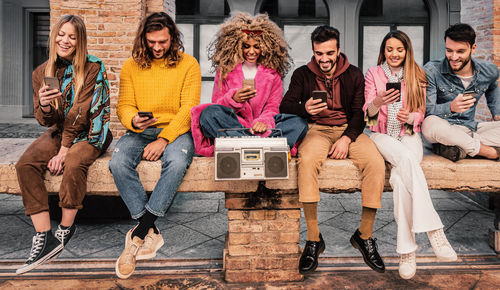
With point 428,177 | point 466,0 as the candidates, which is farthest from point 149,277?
point 466,0

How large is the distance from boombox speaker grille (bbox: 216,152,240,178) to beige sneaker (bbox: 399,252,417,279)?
4.18 feet

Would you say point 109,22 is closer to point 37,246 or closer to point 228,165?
point 37,246

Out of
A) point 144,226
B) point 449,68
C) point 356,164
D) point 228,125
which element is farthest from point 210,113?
point 449,68

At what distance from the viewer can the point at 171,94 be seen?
3371 mm

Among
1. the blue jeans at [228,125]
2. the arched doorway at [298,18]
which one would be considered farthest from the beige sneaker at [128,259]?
the arched doorway at [298,18]

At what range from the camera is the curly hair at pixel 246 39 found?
357 centimetres

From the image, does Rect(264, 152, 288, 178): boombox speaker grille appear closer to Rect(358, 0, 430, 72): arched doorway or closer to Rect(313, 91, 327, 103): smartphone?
Rect(313, 91, 327, 103): smartphone

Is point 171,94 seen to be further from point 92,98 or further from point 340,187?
point 340,187

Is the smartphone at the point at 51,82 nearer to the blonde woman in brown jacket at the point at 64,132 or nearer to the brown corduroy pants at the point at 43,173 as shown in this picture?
the blonde woman in brown jacket at the point at 64,132

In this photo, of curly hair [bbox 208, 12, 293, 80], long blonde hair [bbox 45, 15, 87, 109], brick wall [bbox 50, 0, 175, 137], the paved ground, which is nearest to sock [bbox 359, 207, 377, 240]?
the paved ground

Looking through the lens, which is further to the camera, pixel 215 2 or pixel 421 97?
pixel 215 2

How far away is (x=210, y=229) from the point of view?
4324 mm

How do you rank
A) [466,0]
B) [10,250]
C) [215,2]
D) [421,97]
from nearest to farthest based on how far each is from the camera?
1. [421,97]
2. [10,250]
3. [466,0]
4. [215,2]

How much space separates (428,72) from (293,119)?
4.12ft
